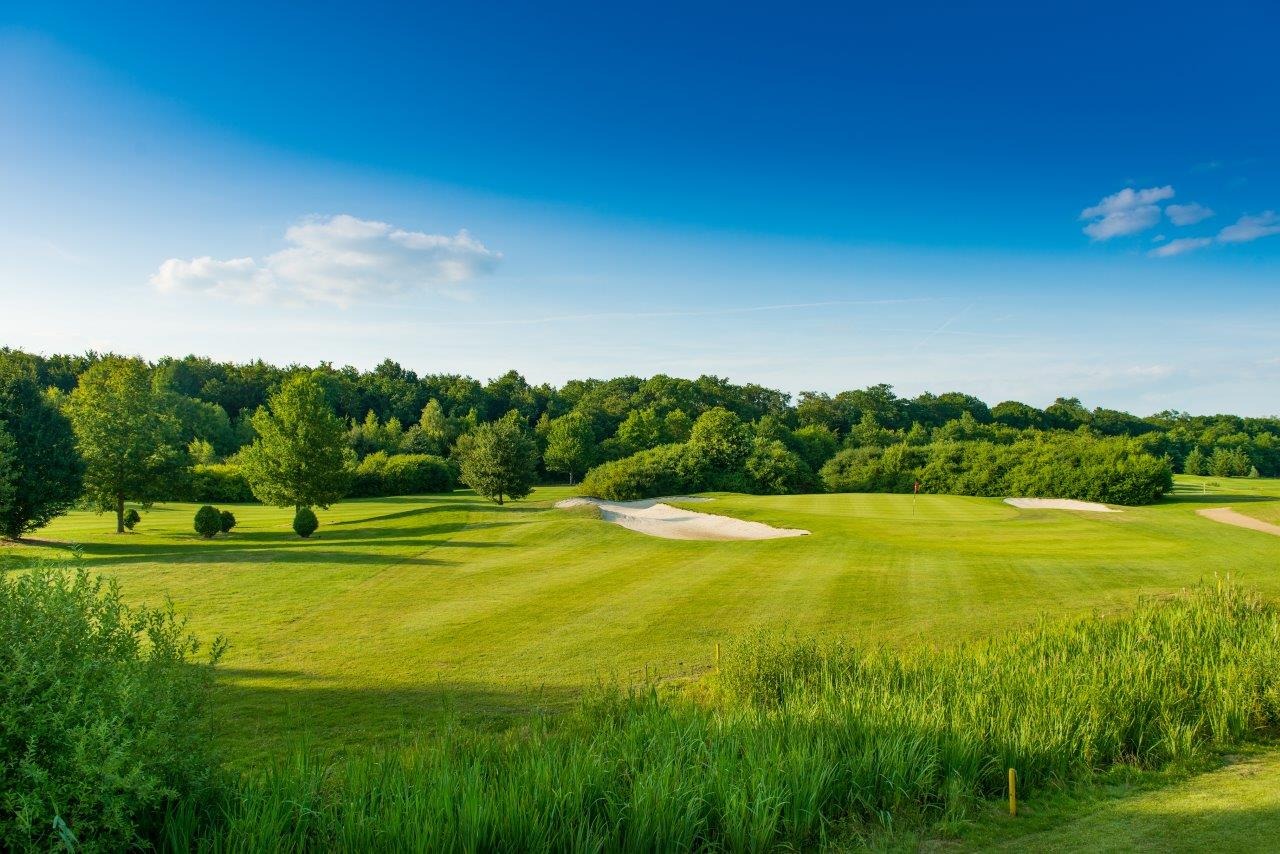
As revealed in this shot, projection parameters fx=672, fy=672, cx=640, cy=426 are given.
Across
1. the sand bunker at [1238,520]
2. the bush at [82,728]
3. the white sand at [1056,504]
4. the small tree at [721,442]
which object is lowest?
the white sand at [1056,504]

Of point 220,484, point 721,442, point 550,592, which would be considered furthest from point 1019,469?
point 220,484

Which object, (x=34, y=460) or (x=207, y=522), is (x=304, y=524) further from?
(x=34, y=460)

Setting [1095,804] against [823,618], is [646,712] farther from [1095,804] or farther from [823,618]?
[823,618]

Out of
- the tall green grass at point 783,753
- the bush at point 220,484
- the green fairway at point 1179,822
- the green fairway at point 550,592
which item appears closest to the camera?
the tall green grass at point 783,753

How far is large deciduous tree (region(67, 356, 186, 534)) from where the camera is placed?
27.3 metres

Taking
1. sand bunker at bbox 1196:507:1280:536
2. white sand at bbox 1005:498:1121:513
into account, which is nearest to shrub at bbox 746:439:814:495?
white sand at bbox 1005:498:1121:513

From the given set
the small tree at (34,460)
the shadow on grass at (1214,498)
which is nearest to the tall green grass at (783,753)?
the small tree at (34,460)

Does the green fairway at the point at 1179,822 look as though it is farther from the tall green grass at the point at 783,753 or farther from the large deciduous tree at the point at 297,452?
the large deciduous tree at the point at 297,452

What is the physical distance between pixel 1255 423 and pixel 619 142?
9925cm

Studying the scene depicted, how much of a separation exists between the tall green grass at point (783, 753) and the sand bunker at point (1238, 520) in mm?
23101

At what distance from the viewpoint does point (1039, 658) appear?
9320 mm

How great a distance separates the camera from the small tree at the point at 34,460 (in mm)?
23250

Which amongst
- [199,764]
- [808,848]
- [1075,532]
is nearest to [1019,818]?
[808,848]

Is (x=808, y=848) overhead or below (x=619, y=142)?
below
